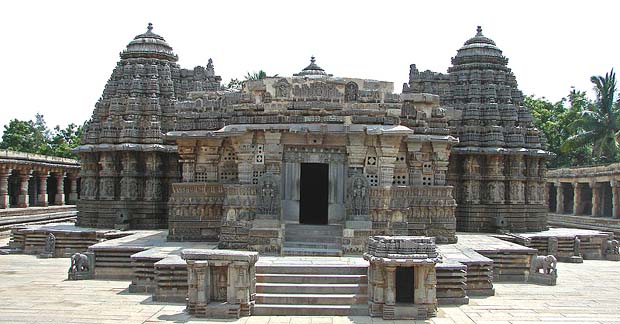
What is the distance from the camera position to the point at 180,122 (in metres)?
18.3

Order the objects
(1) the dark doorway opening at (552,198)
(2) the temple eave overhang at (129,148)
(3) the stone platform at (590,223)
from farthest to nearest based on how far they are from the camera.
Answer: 1. (1) the dark doorway opening at (552,198)
2. (3) the stone platform at (590,223)
3. (2) the temple eave overhang at (129,148)

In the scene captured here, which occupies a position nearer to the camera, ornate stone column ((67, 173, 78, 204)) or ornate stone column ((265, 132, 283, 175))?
ornate stone column ((265, 132, 283, 175))

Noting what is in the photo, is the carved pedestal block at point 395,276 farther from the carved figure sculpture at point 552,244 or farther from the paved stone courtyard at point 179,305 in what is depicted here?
the carved figure sculpture at point 552,244

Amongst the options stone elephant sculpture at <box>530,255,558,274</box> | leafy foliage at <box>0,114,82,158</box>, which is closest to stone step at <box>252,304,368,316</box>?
stone elephant sculpture at <box>530,255,558,274</box>

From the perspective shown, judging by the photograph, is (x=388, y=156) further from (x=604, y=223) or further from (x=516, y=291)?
(x=604, y=223)

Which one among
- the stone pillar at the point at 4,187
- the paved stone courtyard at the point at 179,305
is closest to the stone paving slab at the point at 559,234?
the paved stone courtyard at the point at 179,305

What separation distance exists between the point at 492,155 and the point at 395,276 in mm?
11488

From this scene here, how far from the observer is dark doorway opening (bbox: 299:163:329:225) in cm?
1812

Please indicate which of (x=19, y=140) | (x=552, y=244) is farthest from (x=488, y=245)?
(x=19, y=140)

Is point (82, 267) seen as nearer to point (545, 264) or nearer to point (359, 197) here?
point (359, 197)

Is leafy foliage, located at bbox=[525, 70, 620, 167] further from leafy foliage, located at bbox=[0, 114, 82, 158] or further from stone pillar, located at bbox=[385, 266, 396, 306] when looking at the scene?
leafy foliage, located at bbox=[0, 114, 82, 158]

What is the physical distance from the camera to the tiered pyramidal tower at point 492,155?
21922 mm

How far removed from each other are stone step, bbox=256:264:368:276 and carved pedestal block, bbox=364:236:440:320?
1174 millimetres

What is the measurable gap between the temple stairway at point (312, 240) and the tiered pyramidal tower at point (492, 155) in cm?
→ 837
